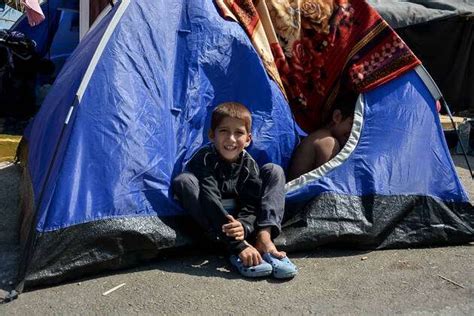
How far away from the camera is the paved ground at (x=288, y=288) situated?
2408 millimetres

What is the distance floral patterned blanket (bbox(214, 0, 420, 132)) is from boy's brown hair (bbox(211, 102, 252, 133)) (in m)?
Result: 0.45

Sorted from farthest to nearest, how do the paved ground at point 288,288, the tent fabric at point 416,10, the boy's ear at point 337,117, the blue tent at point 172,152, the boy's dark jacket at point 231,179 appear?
the tent fabric at point 416,10
the boy's ear at point 337,117
the boy's dark jacket at point 231,179
the blue tent at point 172,152
the paved ground at point 288,288

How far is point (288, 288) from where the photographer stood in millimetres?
2621

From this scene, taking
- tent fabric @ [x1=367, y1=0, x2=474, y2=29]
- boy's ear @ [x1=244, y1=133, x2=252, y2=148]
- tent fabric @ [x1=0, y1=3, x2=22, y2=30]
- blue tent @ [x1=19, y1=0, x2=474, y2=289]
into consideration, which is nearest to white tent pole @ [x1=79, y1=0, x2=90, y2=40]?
blue tent @ [x1=19, y1=0, x2=474, y2=289]

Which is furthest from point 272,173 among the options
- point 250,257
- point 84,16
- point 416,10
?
point 416,10

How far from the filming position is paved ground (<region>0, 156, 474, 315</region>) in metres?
2.41

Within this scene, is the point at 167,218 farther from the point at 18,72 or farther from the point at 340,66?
the point at 18,72

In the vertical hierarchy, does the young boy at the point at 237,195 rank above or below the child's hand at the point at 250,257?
above

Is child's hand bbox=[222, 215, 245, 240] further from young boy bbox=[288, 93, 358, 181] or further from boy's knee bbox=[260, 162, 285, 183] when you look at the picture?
young boy bbox=[288, 93, 358, 181]

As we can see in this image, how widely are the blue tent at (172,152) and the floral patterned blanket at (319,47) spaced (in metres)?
0.12

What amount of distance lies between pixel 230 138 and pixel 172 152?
32cm

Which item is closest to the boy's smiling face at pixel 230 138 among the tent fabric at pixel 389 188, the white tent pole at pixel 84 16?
the tent fabric at pixel 389 188

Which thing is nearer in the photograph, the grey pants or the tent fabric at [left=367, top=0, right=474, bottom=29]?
the grey pants

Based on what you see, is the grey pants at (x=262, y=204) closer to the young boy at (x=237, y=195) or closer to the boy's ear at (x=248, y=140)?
the young boy at (x=237, y=195)
